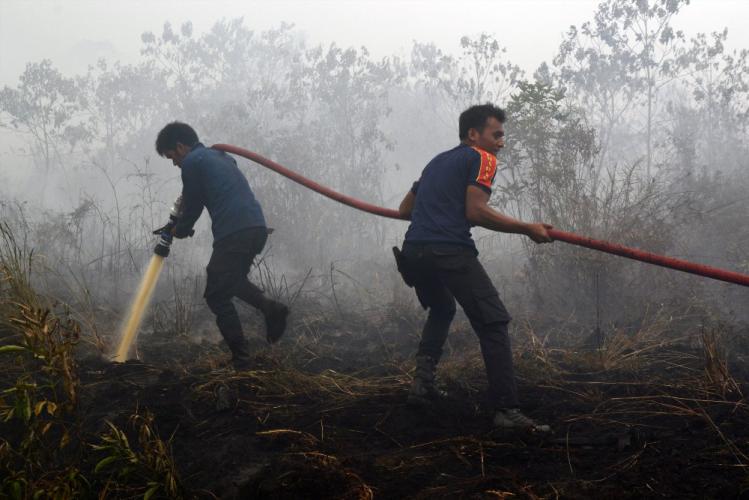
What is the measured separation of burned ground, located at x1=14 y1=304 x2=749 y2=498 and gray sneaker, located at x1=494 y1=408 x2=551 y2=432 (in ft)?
0.17

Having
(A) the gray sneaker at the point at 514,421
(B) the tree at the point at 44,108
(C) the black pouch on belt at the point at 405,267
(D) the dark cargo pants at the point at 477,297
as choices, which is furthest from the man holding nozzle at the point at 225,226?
(B) the tree at the point at 44,108

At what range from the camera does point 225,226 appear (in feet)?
13.0

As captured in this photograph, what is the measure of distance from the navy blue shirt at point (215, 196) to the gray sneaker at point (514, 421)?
2066 mm

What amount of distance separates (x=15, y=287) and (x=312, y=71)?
54.4ft

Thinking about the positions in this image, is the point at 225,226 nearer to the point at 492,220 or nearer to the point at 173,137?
the point at 173,137

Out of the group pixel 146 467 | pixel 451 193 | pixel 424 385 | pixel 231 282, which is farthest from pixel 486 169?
pixel 146 467

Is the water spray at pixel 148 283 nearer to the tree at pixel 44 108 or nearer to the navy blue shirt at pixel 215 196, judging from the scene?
the navy blue shirt at pixel 215 196

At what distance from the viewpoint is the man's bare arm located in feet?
9.50

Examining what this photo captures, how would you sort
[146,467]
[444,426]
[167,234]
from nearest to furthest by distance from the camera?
[146,467]
[444,426]
[167,234]

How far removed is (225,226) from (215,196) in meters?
0.22

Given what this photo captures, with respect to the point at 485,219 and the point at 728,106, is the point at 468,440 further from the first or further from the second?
the point at 728,106

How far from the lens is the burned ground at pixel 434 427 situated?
6.83 ft

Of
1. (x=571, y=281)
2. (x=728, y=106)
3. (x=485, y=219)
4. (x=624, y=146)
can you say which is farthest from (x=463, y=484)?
(x=624, y=146)

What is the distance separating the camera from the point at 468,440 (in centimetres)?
251
